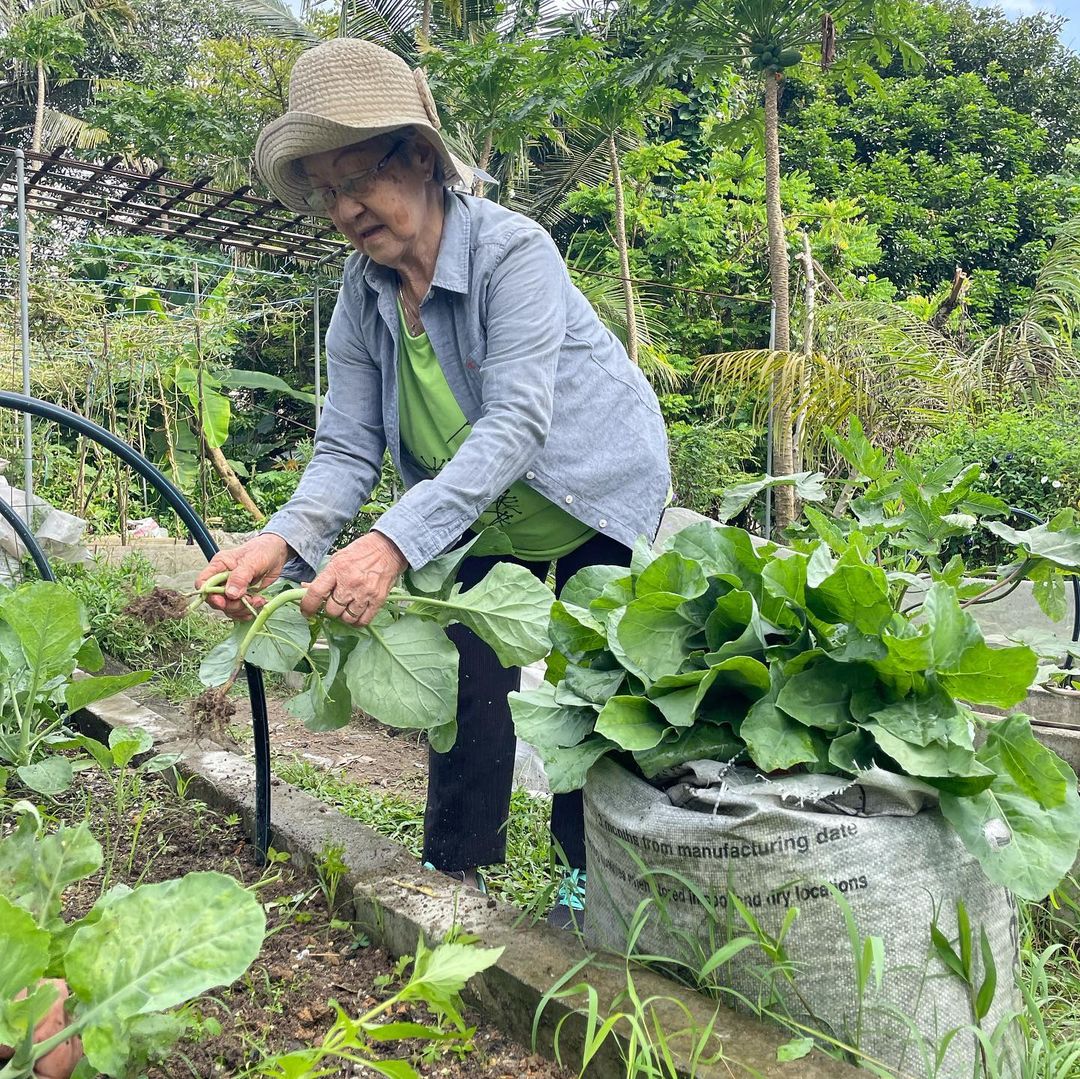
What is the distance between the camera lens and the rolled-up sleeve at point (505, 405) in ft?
5.19

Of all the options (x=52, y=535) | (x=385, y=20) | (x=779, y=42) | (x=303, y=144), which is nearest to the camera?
(x=303, y=144)

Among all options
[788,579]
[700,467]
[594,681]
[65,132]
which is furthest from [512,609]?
[65,132]

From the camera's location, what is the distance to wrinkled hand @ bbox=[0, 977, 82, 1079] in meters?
0.94

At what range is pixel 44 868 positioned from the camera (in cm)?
114

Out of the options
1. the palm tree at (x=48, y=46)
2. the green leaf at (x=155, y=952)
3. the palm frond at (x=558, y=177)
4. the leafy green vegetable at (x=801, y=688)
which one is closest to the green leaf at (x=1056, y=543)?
the leafy green vegetable at (x=801, y=688)

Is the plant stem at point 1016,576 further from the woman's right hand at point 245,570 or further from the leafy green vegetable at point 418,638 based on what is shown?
the woman's right hand at point 245,570

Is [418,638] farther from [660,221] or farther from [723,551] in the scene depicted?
[660,221]

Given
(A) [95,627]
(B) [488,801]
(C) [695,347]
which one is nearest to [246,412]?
(C) [695,347]

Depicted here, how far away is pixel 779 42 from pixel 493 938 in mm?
5937

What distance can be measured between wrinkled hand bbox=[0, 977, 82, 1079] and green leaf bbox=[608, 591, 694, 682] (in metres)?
0.74

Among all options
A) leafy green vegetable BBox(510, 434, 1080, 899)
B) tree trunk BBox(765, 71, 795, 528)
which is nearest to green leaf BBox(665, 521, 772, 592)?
leafy green vegetable BBox(510, 434, 1080, 899)

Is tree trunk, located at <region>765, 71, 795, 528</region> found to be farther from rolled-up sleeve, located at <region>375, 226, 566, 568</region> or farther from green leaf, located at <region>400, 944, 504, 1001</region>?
green leaf, located at <region>400, 944, 504, 1001</region>

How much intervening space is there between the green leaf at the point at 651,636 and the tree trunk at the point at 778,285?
4968 millimetres

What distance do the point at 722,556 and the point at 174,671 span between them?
3.24 metres
